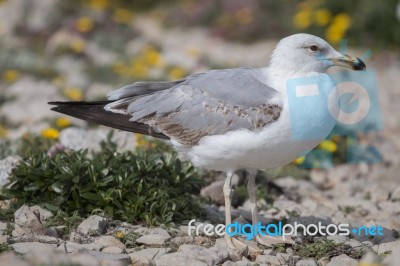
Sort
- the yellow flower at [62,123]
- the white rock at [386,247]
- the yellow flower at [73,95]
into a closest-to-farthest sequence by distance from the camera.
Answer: the white rock at [386,247] < the yellow flower at [62,123] < the yellow flower at [73,95]

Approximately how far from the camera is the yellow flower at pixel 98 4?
16.1 meters

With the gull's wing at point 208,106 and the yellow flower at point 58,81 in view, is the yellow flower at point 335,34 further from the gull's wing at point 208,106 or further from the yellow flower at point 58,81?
the gull's wing at point 208,106

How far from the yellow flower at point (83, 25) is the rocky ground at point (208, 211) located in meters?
1.18

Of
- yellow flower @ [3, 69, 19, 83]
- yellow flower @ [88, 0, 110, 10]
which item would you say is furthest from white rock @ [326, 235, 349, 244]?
yellow flower @ [88, 0, 110, 10]

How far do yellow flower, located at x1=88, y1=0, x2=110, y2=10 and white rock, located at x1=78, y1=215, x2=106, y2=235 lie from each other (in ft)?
35.7

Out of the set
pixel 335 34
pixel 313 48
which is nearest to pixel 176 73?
pixel 335 34

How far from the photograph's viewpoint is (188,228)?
5.73m

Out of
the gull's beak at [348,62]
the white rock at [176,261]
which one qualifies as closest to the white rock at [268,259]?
the white rock at [176,261]

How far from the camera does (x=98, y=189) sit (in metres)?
5.83

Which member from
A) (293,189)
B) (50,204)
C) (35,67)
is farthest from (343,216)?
(35,67)

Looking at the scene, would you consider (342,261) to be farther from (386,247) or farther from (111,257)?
(111,257)

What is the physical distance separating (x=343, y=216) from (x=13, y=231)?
9.58 ft

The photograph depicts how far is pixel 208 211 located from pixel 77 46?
720cm

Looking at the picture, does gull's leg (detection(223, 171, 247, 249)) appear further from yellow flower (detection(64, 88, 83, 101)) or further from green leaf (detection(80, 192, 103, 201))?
yellow flower (detection(64, 88, 83, 101))
